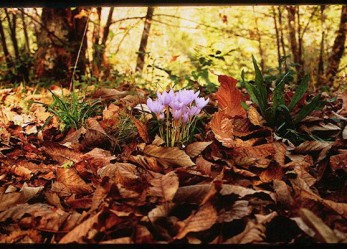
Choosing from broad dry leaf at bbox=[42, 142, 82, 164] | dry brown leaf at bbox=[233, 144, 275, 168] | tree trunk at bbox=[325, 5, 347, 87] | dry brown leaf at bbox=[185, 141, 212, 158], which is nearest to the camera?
→ dry brown leaf at bbox=[233, 144, 275, 168]

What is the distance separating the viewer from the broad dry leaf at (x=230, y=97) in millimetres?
1776

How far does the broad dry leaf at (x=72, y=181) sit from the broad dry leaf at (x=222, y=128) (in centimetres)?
59

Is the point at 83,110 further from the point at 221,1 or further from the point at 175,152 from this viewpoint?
the point at 221,1

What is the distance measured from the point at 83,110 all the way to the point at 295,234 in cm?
154

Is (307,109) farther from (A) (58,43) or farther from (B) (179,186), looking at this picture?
(A) (58,43)

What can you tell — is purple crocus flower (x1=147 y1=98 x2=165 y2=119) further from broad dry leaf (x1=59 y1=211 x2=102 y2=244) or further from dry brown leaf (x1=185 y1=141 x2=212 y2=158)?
broad dry leaf (x1=59 y1=211 x2=102 y2=244)

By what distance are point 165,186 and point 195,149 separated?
388 millimetres

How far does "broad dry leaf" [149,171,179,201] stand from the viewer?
1.14m

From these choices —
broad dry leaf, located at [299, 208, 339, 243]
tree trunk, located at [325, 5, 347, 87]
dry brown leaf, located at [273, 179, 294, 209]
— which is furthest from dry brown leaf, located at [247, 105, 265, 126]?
tree trunk, located at [325, 5, 347, 87]

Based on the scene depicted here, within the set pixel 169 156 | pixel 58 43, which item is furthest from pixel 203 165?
pixel 58 43

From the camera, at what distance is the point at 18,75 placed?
4410 millimetres

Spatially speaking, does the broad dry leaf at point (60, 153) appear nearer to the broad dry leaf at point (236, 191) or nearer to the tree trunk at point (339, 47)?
the broad dry leaf at point (236, 191)

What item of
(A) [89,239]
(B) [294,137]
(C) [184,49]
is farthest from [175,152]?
(C) [184,49]

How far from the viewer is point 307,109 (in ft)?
5.72
